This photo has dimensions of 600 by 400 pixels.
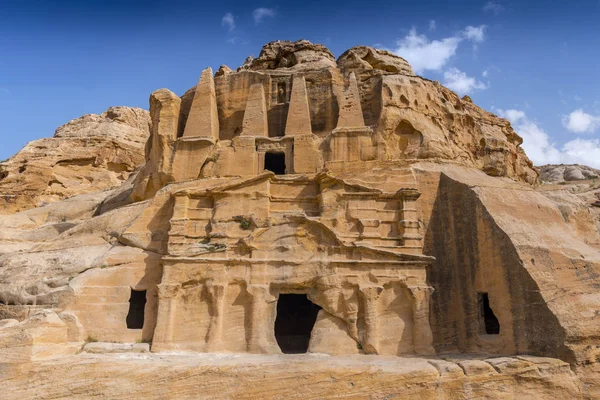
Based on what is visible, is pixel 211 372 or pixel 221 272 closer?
pixel 211 372

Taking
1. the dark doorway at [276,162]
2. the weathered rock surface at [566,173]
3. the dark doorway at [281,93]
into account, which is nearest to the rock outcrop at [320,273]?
the dark doorway at [281,93]

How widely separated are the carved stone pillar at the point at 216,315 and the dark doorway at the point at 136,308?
11.3 ft

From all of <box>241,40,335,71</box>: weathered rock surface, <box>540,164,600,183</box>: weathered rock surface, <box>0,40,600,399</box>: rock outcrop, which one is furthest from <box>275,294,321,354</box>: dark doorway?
<box>540,164,600,183</box>: weathered rock surface

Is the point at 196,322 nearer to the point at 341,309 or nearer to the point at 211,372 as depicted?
the point at 211,372

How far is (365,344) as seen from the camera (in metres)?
15.3

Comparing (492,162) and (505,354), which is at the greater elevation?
(492,162)

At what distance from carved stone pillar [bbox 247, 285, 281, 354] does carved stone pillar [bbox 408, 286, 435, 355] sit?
4531 millimetres

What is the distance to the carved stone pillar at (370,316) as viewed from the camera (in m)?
15.2

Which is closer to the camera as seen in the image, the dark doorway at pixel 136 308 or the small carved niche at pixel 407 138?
the dark doorway at pixel 136 308

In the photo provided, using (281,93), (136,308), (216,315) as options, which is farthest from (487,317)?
(281,93)

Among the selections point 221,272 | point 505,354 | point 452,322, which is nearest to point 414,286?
point 452,322

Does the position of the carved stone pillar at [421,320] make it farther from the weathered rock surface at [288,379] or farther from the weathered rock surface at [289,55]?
the weathered rock surface at [289,55]

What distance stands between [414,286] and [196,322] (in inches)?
291

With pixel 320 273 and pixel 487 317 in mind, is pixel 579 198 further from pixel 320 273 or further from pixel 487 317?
pixel 320 273
